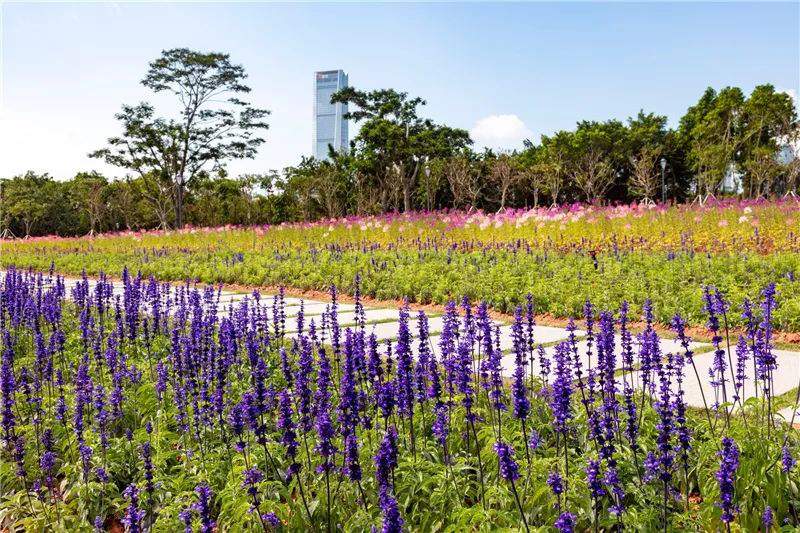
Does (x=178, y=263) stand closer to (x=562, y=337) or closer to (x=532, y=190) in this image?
(x=562, y=337)

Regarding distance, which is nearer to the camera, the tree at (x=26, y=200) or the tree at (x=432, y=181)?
the tree at (x=26, y=200)

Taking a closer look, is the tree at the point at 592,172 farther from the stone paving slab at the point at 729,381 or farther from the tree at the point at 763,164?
the stone paving slab at the point at 729,381

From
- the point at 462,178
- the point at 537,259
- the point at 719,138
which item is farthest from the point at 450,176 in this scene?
the point at 537,259

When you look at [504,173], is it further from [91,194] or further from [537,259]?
[537,259]

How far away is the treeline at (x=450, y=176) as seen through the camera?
123 ft

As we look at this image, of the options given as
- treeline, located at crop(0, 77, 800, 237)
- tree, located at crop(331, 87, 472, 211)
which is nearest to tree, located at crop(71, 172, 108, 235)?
treeline, located at crop(0, 77, 800, 237)

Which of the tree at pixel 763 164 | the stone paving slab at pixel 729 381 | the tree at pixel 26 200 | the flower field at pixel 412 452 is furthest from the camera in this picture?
the tree at pixel 26 200

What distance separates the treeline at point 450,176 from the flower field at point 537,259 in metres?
19.9

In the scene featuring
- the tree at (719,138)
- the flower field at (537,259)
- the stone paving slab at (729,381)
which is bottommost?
the stone paving slab at (729,381)

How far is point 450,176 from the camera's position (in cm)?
4512

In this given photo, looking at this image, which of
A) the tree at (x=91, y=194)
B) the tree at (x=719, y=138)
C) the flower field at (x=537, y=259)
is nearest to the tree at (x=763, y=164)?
the tree at (x=719, y=138)

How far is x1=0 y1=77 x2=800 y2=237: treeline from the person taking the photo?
37469mm

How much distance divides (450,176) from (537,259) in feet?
118

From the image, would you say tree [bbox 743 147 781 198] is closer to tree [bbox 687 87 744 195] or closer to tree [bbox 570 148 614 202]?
tree [bbox 687 87 744 195]
